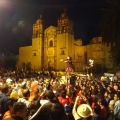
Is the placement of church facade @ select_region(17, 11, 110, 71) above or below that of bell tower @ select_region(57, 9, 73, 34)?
below

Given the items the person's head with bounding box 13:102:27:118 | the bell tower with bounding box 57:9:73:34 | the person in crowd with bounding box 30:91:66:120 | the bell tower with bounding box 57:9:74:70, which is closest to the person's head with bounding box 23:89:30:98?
the person in crowd with bounding box 30:91:66:120

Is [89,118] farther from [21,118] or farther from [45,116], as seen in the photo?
[21,118]

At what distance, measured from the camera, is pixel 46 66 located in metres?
64.2

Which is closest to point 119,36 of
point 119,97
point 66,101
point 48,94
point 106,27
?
point 106,27

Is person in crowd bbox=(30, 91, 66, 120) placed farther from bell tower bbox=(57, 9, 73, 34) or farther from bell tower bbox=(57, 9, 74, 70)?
bell tower bbox=(57, 9, 73, 34)

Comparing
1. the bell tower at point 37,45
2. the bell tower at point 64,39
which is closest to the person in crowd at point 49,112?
the bell tower at point 64,39

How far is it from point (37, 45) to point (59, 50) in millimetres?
7847

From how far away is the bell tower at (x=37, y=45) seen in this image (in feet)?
212

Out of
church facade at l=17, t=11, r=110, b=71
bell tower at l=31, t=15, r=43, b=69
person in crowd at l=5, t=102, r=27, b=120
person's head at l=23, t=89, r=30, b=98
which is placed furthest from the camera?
bell tower at l=31, t=15, r=43, b=69

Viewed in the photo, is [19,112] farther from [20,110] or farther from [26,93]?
[26,93]

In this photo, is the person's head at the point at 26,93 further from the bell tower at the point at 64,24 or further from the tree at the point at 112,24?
the bell tower at the point at 64,24

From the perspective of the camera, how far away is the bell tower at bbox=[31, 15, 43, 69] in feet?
212

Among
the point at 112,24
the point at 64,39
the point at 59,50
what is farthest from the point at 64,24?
the point at 112,24

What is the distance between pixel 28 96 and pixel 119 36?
1084 centimetres
